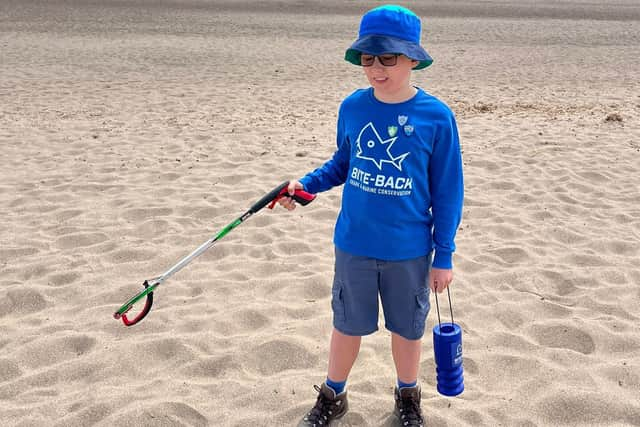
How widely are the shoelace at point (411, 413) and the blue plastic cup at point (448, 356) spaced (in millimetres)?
234

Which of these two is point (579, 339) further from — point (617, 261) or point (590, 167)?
point (590, 167)

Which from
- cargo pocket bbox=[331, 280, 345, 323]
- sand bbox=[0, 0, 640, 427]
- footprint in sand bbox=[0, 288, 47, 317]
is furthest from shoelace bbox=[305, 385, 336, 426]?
footprint in sand bbox=[0, 288, 47, 317]

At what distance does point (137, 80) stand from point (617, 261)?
9635 mm

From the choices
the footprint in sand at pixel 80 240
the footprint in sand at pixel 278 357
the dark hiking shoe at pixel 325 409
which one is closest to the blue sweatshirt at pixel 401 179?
the dark hiking shoe at pixel 325 409

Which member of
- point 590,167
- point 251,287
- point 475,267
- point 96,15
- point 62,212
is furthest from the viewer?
point 96,15

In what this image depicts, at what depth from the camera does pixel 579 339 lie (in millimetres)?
3566

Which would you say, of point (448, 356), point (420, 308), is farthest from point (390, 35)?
point (448, 356)

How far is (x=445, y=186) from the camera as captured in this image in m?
2.41

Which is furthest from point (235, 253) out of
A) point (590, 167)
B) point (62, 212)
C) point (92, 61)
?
point (92, 61)

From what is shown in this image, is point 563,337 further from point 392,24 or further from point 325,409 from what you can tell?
point 392,24

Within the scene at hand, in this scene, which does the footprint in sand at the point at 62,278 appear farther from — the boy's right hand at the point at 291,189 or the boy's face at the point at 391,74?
the boy's face at the point at 391,74

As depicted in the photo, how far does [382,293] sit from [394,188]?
1.51ft

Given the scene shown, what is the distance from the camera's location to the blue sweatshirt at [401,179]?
7.76ft

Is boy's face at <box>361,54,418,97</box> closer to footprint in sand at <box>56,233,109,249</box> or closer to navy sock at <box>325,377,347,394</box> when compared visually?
navy sock at <box>325,377,347,394</box>
